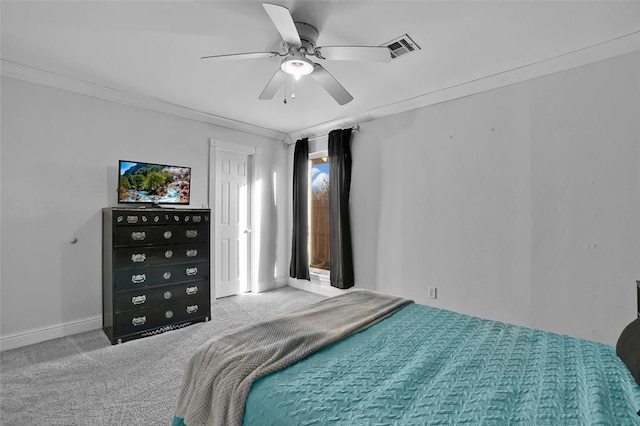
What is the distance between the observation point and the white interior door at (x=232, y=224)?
14.5 ft

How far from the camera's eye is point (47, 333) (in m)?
2.94

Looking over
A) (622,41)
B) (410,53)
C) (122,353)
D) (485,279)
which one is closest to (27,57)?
(122,353)

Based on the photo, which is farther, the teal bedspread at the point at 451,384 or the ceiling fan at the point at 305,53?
the ceiling fan at the point at 305,53

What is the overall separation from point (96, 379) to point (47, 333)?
3.91 feet

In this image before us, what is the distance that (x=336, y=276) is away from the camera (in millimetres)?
4164

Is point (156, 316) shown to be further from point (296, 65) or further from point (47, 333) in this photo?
point (296, 65)

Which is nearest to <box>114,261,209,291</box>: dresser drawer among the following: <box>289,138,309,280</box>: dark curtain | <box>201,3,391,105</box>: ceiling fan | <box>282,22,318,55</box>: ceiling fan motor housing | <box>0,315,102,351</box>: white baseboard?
<box>0,315,102,351</box>: white baseboard

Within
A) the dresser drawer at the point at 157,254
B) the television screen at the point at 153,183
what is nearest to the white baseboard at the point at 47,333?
the dresser drawer at the point at 157,254

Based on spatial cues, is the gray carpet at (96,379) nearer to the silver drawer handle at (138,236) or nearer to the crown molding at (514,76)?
the silver drawer handle at (138,236)

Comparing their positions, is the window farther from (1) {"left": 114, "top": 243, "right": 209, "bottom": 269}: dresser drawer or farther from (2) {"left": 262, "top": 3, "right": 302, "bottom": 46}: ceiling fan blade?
(2) {"left": 262, "top": 3, "right": 302, "bottom": 46}: ceiling fan blade

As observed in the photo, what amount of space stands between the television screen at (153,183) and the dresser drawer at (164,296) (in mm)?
1017

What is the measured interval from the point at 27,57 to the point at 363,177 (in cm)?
351

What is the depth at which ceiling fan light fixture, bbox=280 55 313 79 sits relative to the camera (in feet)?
7.13

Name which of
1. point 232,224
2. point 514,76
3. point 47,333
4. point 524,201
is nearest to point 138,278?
point 47,333
